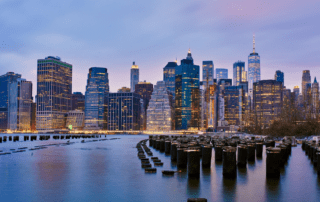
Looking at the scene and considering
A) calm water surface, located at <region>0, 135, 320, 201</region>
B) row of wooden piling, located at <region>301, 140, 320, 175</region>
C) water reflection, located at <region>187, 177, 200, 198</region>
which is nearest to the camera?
calm water surface, located at <region>0, 135, 320, 201</region>

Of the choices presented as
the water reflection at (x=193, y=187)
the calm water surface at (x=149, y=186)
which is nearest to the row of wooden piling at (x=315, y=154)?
the calm water surface at (x=149, y=186)

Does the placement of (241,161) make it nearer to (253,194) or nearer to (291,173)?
(291,173)

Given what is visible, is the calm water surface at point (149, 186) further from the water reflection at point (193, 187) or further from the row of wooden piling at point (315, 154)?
the row of wooden piling at point (315, 154)

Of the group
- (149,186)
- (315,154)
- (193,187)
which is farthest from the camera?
(315,154)

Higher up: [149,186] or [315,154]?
[315,154]

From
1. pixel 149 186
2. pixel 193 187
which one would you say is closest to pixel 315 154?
pixel 193 187

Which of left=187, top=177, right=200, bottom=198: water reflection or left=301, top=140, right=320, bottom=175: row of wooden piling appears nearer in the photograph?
left=187, top=177, right=200, bottom=198: water reflection

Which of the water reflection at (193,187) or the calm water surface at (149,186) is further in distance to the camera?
the water reflection at (193,187)

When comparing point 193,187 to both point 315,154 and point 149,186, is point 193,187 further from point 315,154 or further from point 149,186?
point 315,154

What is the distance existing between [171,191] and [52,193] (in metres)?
6.01

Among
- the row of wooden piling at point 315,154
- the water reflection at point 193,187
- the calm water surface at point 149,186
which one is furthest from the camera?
the row of wooden piling at point 315,154

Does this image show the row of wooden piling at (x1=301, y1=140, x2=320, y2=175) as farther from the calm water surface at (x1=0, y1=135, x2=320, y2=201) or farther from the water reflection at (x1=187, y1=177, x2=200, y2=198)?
the water reflection at (x1=187, y1=177, x2=200, y2=198)

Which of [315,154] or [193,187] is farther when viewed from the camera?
[315,154]

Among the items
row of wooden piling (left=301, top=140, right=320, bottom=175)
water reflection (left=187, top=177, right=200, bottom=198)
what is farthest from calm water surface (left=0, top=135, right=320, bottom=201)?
row of wooden piling (left=301, top=140, right=320, bottom=175)
